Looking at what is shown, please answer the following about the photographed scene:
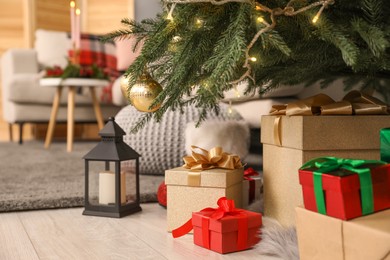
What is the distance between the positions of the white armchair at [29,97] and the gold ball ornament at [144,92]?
7.98 feet

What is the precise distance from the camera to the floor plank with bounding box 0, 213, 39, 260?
816mm

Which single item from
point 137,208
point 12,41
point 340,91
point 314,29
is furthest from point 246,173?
point 12,41

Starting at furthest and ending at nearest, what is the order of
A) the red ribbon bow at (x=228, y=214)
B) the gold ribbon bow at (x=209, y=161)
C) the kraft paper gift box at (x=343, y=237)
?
the gold ribbon bow at (x=209, y=161)
the red ribbon bow at (x=228, y=214)
the kraft paper gift box at (x=343, y=237)

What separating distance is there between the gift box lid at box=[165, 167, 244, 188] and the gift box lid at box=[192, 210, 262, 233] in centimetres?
8

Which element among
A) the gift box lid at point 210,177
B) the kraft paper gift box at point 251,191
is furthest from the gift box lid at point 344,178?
the kraft paper gift box at point 251,191

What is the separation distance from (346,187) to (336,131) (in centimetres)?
26

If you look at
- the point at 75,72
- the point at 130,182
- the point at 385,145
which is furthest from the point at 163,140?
the point at 75,72

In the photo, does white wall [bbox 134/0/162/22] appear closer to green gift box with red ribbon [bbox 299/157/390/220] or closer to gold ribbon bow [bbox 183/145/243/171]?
gold ribbon bow [bbox 183/145/243/171]

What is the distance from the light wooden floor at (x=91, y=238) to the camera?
813mm

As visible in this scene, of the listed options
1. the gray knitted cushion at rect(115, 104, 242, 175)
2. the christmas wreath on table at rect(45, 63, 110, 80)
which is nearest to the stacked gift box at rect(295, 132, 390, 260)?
the gray knitted cushion at rect(115, 104, 242, 175)

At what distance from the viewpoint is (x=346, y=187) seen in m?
0.62

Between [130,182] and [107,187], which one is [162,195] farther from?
[130,182]

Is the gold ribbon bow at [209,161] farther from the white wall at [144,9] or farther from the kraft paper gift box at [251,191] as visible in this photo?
the white wall at [144,9]

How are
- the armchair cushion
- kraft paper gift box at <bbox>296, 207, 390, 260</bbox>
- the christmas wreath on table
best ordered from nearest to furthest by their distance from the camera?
kraft paper gift box at <bbox>296, 207, 390, 260</bbox>
the christmas wreath on table
the armchair cushion
